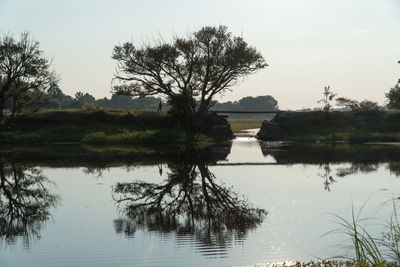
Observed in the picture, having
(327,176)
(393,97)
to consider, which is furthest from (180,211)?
(393,97)

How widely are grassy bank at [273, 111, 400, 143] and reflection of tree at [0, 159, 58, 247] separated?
106 ft

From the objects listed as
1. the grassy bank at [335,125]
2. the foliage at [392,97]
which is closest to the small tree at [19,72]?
the grassy bank at [335,125]

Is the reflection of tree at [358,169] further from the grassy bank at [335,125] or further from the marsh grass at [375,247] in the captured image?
the grassy bank at [335,125]

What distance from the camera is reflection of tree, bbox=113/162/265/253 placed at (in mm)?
9695

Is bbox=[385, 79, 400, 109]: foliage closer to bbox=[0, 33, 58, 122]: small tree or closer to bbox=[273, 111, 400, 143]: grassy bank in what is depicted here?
bbox=[273, 111, 400, 143]: grassy bank

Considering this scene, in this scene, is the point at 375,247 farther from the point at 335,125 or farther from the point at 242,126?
the point at 242,126

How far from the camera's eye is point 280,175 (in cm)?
1888

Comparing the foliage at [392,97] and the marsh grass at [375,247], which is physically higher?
the foliage at [392,97]

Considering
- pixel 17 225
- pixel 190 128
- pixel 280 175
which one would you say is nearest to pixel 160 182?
pixel 280 175

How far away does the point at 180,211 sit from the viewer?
11734 millimetres

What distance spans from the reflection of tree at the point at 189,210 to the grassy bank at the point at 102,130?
1872 cm

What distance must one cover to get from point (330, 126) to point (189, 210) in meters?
41.5

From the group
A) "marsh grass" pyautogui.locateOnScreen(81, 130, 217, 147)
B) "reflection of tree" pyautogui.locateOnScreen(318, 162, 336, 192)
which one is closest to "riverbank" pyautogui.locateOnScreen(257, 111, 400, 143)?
"marsh grass" pyautogui.locateOnScreen(81, 130, 217, 147)

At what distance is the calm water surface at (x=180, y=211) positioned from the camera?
8.12 meters
